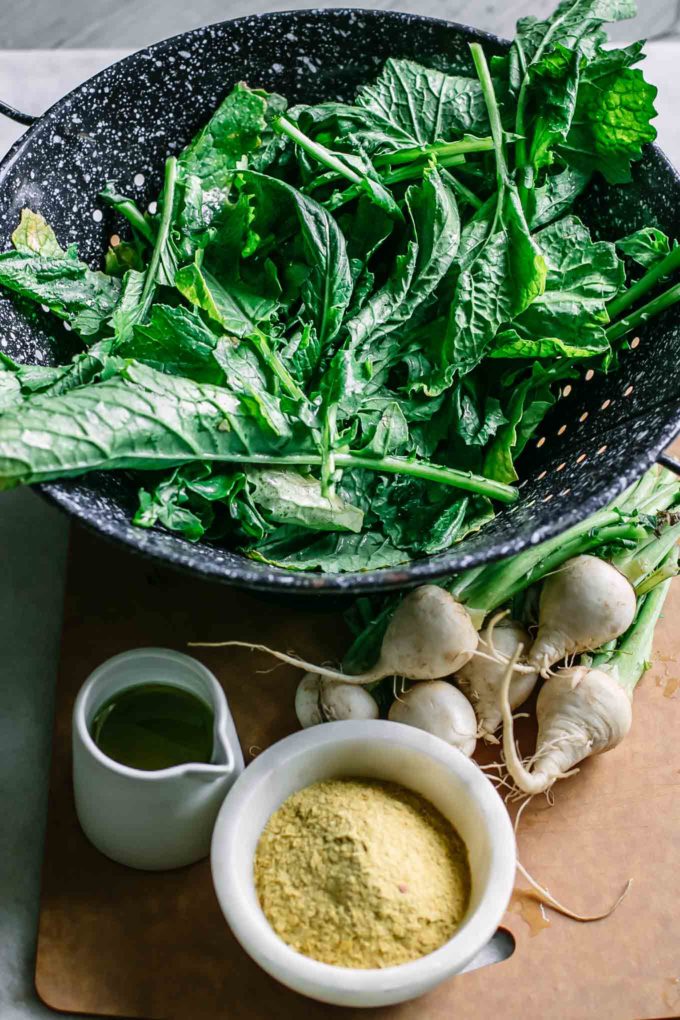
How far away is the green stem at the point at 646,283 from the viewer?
0.99m

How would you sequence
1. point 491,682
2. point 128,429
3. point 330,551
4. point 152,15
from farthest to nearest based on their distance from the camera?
point 152,15 < point 491,682 < point 330,551 < point 128,429

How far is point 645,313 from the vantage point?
100 centimetres

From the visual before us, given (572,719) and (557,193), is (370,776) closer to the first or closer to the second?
(572,719)

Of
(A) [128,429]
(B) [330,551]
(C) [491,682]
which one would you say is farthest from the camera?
(C) [491,682]

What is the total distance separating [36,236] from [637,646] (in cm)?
70

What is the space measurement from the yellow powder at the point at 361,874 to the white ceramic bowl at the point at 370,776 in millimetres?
13

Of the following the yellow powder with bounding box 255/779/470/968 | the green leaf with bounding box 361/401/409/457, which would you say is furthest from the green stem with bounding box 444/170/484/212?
the yellow powder with bounding box 255/779/470/968

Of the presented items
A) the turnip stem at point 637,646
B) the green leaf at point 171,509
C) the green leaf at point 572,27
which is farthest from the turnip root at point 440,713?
the green leaf at point 572,27

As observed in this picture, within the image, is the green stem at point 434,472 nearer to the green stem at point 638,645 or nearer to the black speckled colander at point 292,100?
the black speckled colander at point 292,100

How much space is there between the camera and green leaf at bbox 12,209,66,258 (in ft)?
3.25

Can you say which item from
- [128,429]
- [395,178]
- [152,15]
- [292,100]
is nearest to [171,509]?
[128,429]

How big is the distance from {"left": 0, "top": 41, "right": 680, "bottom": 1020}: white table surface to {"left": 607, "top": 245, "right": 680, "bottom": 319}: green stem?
609 millimetres

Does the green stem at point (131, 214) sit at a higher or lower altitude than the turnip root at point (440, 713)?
higher

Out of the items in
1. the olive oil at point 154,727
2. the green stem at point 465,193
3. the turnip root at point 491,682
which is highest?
the green stem at point 465,193
